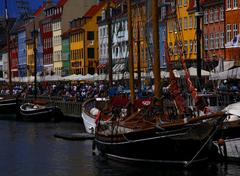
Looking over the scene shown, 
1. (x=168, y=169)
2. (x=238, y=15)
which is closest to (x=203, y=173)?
(x=168, y=169)

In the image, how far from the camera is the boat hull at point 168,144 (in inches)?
1059

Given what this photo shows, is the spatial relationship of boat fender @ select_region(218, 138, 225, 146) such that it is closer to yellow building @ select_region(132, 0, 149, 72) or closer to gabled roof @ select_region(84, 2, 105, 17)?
yellow building @ select_region(132, 0, 149, 72)

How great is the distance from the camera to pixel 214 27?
81062 mm

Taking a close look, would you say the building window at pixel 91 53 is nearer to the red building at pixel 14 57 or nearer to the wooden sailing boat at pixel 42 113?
the red building at pixel 14 57

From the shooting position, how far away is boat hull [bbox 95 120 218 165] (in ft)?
88.3

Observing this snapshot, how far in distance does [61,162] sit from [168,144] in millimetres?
7538

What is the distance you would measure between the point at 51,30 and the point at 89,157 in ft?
346

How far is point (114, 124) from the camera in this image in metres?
30.8

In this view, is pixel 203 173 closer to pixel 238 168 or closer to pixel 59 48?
pixel 238 168

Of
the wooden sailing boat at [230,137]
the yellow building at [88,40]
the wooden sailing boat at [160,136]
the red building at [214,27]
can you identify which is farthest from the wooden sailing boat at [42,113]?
the yellow building at [88,40]

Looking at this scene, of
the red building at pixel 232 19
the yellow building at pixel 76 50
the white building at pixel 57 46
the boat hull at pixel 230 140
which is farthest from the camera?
the white building at pixel 57 46

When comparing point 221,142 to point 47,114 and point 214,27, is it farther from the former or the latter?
point 214,27

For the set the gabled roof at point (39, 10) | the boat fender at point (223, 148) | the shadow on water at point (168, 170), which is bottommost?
the shadow on water at point (168, 170)

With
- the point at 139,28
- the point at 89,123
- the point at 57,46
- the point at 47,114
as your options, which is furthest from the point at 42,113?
the point at 57,46
